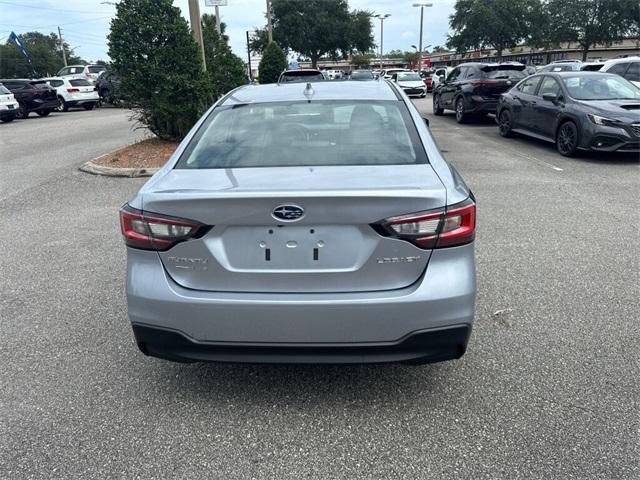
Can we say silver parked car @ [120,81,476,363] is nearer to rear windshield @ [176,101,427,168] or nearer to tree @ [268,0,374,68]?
rear windshield @ [176,101,427,168]

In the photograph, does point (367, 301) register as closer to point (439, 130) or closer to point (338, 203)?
point (338, 203)

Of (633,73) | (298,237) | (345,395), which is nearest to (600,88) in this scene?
(633,73)

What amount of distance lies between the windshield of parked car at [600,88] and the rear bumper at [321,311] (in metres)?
8.77

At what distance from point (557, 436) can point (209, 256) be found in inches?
74.6

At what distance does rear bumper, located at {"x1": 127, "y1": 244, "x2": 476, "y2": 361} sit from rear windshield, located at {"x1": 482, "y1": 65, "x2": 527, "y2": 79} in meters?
13.7

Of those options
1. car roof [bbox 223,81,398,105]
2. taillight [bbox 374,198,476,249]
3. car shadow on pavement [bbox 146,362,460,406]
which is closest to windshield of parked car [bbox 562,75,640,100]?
car roof [bbox 223,81,398,105]

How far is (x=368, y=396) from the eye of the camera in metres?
2.92

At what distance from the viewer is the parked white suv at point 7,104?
64.0ft

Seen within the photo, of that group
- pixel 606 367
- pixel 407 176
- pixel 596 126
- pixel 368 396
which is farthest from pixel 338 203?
pixel 596 126

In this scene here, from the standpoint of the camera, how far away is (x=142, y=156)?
9.94 meters

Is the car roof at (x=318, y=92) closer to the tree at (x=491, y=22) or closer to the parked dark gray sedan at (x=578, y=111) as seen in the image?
the parked dark gray sedan at (x=578, y=111)

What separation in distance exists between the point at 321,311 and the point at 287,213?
1.56 feet

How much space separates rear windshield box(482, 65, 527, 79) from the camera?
14727 mm

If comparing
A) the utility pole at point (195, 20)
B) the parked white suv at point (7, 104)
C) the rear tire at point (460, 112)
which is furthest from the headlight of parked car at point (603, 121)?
the parked white suv at point (7, 104)
